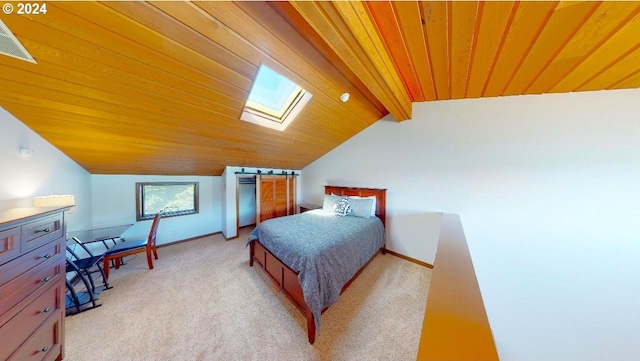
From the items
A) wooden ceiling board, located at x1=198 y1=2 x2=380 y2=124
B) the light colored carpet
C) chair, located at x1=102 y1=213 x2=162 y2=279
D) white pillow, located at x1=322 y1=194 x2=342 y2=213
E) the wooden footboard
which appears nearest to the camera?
wooden ceiling board, located at x1=198 y1=2 x2=380 y2=124

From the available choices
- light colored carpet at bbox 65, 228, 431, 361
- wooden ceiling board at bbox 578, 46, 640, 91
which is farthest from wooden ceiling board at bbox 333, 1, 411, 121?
light colored carpet at bbox 65, 228, 431, 361

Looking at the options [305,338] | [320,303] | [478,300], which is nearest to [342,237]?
[320,303]

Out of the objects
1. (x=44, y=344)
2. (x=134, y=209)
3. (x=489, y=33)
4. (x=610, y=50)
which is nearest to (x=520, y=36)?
(x=489, y=33)

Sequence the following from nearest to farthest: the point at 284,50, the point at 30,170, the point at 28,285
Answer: the point at 28,285
the point at 284,50
the point at 30,170

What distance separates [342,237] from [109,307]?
2551 mm

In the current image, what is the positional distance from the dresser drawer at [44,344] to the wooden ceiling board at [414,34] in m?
2.89

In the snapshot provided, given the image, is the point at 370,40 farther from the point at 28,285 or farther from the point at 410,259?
the point at 410,259

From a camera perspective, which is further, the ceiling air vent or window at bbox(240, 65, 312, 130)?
window at bbox(240, 65, 312, 130)

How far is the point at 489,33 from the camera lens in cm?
120

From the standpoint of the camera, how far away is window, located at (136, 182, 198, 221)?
10.9ft

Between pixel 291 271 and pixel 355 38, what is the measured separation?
2075mm

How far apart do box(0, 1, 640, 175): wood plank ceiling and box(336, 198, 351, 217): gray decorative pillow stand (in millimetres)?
1688

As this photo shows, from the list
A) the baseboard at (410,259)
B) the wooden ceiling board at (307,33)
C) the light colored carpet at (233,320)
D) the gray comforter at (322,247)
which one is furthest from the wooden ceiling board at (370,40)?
the baseboard at (410,259)

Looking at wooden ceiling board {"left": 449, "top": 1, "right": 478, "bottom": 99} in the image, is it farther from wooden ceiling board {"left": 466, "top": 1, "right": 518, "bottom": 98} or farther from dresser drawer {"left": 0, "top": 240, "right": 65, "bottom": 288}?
dresser drawer {"left": 0, "top": 240, "right": 65, "bottom": 288}
